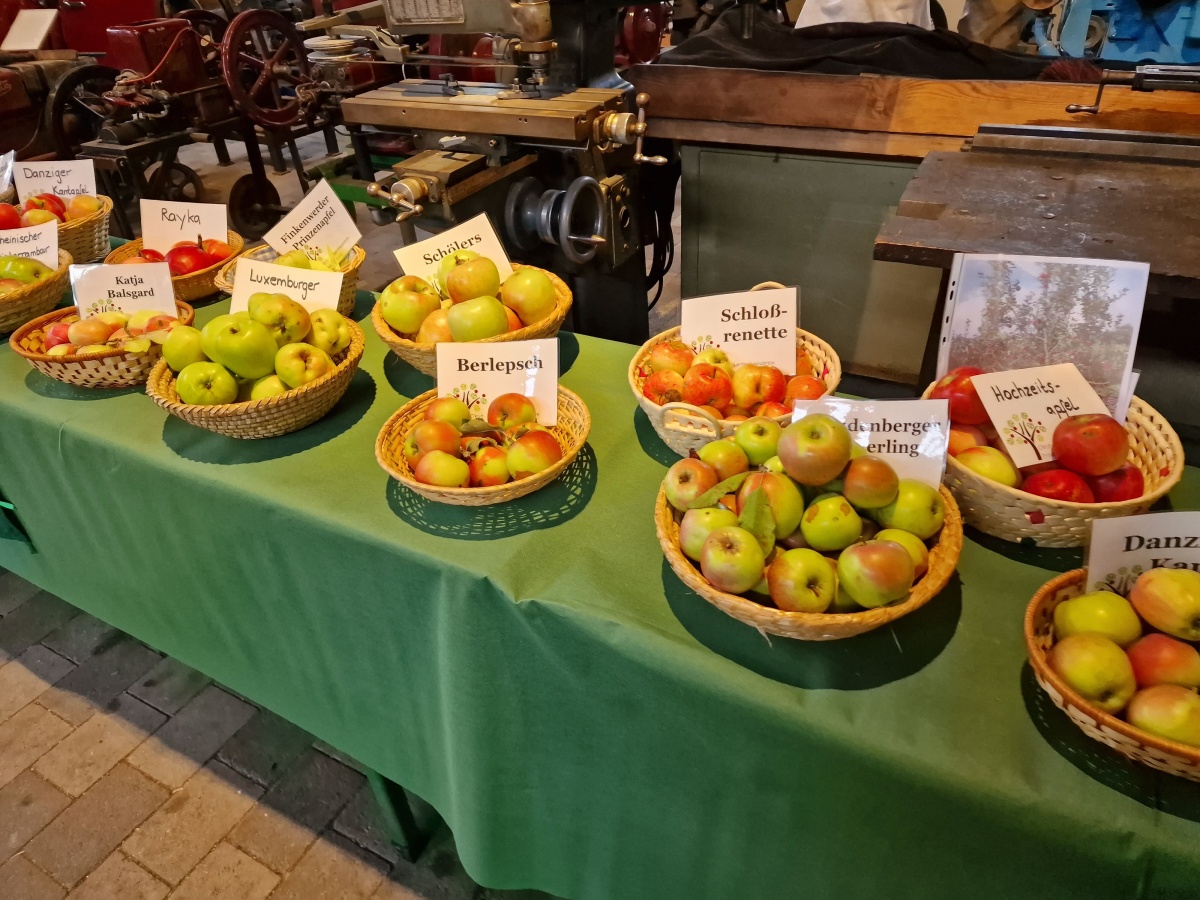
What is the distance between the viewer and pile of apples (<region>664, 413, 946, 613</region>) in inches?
29.7

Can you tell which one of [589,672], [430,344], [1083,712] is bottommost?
[589,672]

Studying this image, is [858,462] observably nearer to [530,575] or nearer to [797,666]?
[797,666]

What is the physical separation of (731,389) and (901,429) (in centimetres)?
26

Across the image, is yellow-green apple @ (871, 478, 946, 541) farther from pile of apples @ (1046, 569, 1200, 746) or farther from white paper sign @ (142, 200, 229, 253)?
white paper sign @ (142, 200, 229, 253)

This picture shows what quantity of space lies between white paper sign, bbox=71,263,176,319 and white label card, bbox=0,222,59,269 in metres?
0.23

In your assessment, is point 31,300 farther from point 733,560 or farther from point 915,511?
point 915,511

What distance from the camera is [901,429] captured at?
89 cm

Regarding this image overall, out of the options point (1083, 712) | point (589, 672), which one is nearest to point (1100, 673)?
point (1083, 712)

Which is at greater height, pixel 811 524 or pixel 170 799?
pixel 811 524

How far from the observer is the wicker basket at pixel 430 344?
1222 mm

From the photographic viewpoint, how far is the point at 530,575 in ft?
3.10

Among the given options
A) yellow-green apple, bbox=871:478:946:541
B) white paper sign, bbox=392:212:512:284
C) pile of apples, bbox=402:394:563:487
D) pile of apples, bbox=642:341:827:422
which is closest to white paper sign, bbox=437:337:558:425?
pile of apples, bbox=402:394:563:487

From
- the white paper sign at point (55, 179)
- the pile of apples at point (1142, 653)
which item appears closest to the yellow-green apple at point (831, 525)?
the pile of apples at point (1142, 653)

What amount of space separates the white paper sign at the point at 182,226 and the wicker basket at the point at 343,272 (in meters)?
0.18
